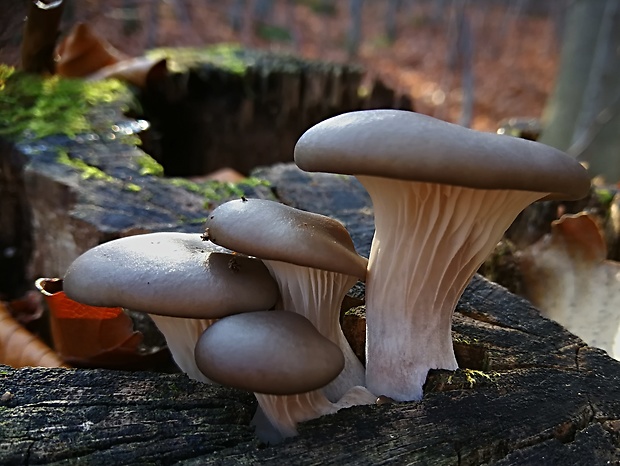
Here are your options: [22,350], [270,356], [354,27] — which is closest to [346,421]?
[270,356]

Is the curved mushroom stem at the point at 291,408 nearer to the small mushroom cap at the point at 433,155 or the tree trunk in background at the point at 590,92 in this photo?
the small mushroom cap at the point at 433,155

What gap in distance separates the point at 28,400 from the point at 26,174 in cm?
183

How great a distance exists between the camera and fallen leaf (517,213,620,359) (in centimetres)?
308

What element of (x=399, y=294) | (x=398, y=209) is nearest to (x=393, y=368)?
(x=399, y=294)

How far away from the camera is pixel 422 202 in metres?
1.80

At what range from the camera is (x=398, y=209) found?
190 cm

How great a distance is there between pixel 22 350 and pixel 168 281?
4.70 ft

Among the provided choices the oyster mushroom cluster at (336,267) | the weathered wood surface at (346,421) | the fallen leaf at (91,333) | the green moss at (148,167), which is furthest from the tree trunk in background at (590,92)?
the fallen leaf at (91,333)

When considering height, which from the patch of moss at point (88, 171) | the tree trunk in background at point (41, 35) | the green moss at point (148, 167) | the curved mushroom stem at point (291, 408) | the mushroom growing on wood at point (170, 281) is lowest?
the curved mushroom stem at point (291, 408)

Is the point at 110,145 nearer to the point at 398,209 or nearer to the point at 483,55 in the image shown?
the point at 398,209

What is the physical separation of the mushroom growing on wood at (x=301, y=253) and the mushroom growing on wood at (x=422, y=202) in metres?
0.13

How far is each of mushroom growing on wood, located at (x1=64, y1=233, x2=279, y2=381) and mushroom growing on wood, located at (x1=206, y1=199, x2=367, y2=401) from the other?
4.1 inches

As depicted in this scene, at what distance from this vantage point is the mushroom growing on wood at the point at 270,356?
1.56 meters

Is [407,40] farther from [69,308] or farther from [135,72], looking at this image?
[69,308]
